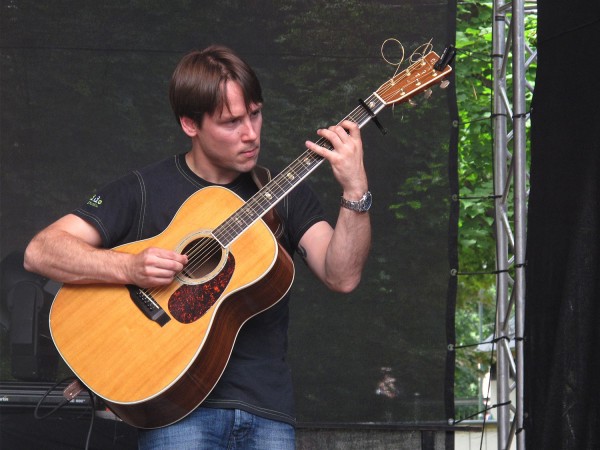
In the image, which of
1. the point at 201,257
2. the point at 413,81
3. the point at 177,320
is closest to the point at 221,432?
the point at 177,320

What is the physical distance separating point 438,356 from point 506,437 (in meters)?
0.54

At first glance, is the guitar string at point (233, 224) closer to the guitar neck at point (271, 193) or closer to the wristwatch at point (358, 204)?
the guitar neck at point (271, 193)

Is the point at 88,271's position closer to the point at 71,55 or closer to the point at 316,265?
the point at 316,265

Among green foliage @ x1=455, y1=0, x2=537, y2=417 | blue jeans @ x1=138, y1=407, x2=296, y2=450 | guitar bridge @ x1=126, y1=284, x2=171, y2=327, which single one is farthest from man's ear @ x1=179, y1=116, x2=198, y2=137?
green foliage @ x1=455, y1=0, x2=537, y2=417

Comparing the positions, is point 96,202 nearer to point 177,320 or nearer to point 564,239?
point 177,320

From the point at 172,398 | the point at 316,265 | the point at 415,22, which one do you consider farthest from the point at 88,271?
the point at 415,22

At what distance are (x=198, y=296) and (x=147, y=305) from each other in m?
0.15

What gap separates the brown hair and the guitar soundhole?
352 millimetres

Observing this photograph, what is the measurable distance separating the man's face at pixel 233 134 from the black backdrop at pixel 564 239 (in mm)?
985

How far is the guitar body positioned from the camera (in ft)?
7.78

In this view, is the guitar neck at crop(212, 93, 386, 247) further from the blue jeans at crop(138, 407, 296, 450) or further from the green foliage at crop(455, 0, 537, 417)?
the green foliage at crop(455, 0, 537, 417)

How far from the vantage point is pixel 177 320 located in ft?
8.08

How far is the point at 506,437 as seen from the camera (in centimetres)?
367

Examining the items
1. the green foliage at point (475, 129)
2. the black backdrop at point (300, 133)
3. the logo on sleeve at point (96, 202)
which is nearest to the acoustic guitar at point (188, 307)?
the logo on sleeve at point (96, 202)
